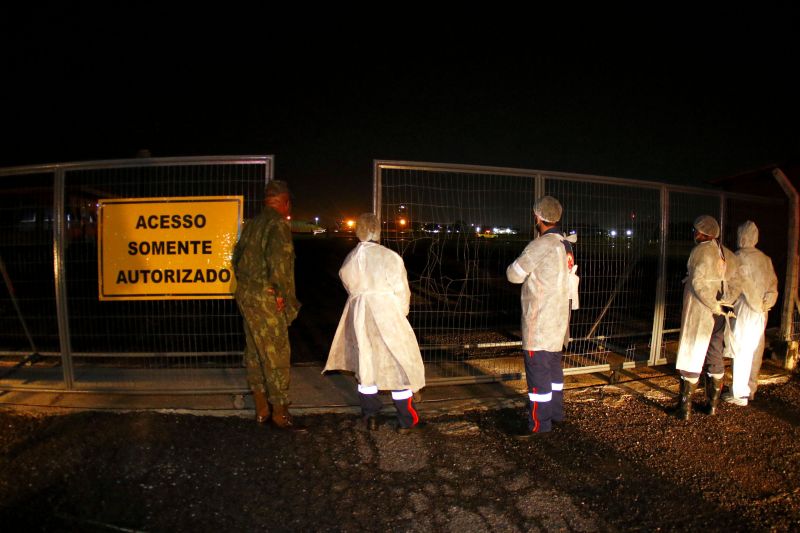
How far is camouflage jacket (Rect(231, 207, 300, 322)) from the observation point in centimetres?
383

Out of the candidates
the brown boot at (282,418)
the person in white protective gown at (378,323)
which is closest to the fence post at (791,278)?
the person in white protective gown at (378,323)

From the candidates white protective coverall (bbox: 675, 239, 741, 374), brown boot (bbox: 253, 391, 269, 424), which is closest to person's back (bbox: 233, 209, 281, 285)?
brown boot (bbox: 253, 391, 269, 424)

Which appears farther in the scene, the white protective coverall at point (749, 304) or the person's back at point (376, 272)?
the white protective coverall at point (749, 304)

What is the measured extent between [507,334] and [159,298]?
5.26 meters

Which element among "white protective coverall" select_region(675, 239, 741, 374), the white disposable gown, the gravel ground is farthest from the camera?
"white protective coverall" select_region(675, 239, 741, 374)

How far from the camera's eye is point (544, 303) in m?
3.86

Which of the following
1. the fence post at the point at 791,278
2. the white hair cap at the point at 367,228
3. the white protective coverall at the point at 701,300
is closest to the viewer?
the white hair cap at the point at 367,228

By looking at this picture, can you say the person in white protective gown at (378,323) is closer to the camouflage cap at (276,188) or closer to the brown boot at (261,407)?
the camouflage cap at (276,188)

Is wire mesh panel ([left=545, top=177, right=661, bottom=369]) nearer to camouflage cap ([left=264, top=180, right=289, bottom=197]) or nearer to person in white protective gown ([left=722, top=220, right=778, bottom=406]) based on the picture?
person in white protective gown ([left=722, top=220, right=778, bottom=406])

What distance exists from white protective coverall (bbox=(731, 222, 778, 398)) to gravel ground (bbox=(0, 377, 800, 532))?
1.38ft

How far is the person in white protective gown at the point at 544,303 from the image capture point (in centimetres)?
383

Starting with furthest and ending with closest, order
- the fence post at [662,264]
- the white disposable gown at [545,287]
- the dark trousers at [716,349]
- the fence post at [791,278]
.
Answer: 1. the fence post at [791,278]
2. the fence post at [662,264]
3. the dark trousers at [716,349]
4. the white disposable gown at [545,287]

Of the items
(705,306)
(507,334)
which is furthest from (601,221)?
(507,334)

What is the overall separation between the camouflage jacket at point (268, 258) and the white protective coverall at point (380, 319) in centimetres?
47
